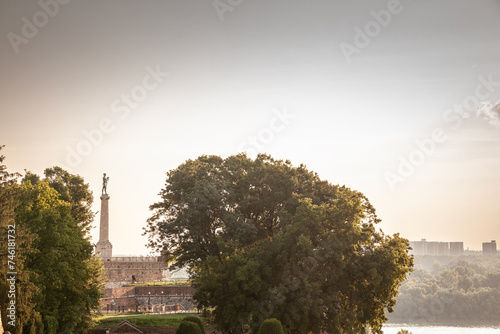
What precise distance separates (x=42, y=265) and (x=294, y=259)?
14197mm

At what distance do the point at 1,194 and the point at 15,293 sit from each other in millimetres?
5156

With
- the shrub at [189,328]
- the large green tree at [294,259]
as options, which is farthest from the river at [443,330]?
the shrub at [189,328]

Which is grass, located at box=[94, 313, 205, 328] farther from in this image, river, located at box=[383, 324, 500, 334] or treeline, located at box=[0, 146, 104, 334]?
river, located at box=[383, 324, 500, 334]

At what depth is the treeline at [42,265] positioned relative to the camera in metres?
28.0

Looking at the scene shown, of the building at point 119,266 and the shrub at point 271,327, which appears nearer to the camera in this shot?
the shrub at point 271,327

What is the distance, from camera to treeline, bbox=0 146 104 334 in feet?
91.7

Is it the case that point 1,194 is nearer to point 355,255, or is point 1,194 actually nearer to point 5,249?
point 5,249

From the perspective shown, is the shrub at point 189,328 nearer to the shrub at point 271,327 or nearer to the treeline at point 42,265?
the shrub at point 271,327

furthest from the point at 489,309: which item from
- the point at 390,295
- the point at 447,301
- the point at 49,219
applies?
the point at 49,219

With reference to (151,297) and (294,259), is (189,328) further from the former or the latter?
(151,297)

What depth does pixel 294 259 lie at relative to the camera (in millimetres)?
32250

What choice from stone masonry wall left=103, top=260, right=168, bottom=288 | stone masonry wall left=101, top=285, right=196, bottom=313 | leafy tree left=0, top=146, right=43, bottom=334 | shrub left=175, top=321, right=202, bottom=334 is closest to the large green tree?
shrub left=175, top=321, right=202, bottom=334

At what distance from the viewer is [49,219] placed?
33750 millimetres

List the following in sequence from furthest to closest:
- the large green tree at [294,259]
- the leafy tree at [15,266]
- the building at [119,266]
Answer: the building at [119,266] → the large green tree at [294,259] → the leafy tree at [15,266]
